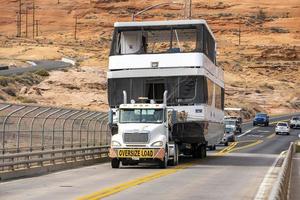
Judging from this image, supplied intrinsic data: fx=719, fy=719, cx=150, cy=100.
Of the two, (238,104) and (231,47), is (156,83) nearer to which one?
(238,104)

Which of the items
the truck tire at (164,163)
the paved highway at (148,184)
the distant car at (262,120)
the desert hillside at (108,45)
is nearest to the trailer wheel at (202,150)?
the paved highway at (148,184)

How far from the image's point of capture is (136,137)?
28344mm

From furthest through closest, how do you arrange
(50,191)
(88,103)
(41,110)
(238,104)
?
(238,104), (88,103), (41,110), (50,191)

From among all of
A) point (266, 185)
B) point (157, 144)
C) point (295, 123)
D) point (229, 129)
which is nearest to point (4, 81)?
point (229, 129)

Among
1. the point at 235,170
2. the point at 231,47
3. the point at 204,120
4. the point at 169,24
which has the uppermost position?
the point at 231,47

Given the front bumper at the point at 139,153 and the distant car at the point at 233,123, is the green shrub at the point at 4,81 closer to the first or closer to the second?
the distant car at the point at 233,123

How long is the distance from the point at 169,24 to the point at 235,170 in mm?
6967

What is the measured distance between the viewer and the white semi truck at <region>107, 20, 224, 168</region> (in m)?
28.4

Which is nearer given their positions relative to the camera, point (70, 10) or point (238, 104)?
point (238, 104)

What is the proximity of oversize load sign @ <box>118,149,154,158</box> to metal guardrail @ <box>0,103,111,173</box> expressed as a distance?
7.37ft

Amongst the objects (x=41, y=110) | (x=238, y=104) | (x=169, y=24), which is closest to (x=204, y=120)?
(x=169, y=24)

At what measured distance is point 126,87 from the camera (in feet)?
99.3

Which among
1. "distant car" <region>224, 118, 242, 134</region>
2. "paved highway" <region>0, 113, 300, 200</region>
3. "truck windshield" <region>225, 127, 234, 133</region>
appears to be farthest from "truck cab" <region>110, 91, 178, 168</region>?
"distant car" <region>224, 118, 242, 134</region>

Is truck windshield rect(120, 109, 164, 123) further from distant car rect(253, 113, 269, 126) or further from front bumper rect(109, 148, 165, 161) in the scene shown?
distant car rect(253, 113, 269, 126)
